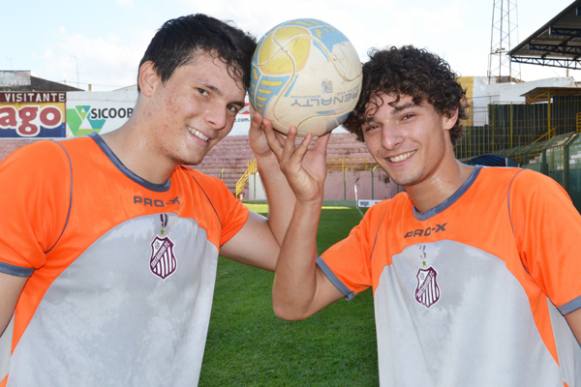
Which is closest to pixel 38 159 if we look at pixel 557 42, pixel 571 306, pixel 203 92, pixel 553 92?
pixel 203 92

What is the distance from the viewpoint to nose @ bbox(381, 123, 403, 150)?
2.68 meters

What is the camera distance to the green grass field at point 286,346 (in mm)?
4891

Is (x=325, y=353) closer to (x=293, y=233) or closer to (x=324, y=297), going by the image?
(x=324, y=297)

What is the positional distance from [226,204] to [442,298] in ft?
4.27

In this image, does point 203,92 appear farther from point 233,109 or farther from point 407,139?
point 407,139

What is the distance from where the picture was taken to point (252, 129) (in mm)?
3174

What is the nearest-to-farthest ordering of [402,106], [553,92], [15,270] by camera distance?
1. [15,270]
2. [402,106]
3. [553,92]

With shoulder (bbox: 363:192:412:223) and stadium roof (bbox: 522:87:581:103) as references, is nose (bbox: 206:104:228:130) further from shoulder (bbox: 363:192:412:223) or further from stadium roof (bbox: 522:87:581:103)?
stadium roof (bbox: 522:87:581:103)

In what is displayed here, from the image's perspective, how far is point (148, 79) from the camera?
267cm

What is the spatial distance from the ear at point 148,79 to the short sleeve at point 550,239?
67.6 inches

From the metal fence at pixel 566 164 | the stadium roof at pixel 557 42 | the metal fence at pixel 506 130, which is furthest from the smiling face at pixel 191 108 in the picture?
the metal fence at pixel 506 130

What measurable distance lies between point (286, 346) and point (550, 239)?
3969 millimetres

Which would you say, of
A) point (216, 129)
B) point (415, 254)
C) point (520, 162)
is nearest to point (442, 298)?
point (415, 254)

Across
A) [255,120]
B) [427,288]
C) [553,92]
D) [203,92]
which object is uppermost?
[553,92]
